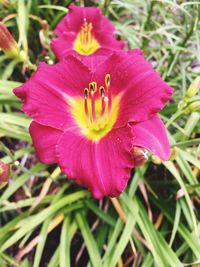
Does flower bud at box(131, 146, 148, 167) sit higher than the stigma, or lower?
lower

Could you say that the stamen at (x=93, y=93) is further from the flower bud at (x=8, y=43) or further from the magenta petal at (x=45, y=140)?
the flower bud at (x=8, y=43)

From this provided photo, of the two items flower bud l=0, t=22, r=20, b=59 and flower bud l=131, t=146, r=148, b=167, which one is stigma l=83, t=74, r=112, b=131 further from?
flower bud l=0, t=22, r=20, b=59

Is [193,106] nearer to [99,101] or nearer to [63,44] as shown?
[99,101]

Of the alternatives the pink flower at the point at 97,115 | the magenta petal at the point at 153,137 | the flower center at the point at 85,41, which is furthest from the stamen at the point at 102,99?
the flower center at the point at 85,41

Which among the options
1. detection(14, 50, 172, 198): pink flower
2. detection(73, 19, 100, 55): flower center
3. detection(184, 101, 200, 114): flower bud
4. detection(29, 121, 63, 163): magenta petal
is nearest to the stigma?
detection(14, 50, 172, 198): pink flower

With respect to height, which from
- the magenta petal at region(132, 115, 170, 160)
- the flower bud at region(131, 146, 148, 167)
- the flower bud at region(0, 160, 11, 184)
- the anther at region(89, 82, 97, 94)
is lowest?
the flower bud at region(0, 160, 11, 184)

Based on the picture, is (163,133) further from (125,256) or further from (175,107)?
(125,256)
